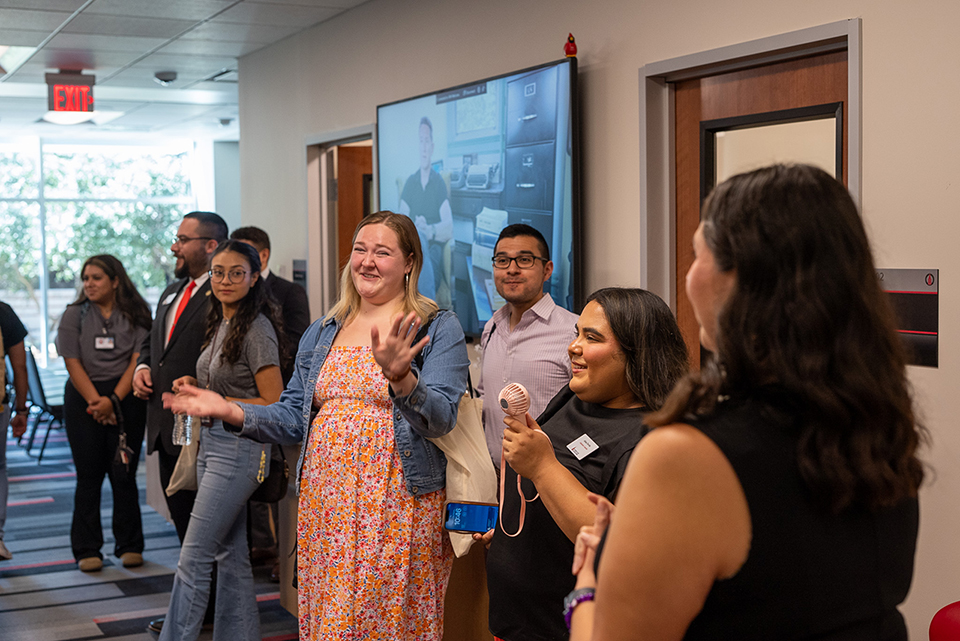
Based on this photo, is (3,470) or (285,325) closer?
(285,325)

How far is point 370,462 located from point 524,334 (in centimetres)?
107

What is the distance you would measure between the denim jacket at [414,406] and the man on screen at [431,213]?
1866 mm

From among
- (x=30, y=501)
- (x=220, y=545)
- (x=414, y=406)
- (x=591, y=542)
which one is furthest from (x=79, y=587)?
(x=591, y=542)

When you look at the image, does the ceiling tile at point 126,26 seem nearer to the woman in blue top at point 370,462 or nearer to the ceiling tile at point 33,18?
the ceiling tile at point 33,18

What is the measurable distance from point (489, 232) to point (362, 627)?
2123 millimetres

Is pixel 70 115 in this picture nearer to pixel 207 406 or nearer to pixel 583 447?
pixel 207 406

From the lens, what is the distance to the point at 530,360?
3264 mm

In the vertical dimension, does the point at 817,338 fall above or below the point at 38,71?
below

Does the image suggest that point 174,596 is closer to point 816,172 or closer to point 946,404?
point 946,404

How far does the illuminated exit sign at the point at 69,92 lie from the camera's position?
274 inches

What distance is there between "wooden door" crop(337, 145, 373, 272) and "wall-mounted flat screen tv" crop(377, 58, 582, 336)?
974 millimetres

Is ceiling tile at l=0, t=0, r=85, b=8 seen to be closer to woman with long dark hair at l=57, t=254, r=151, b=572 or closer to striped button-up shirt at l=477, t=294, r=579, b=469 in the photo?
woman with long dark hair at l=57, t=254, r=151, b=572

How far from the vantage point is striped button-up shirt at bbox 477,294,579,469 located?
3.22 meters

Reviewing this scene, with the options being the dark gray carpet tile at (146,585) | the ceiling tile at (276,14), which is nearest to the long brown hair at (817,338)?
the dark gray carpet tile at (146,585)
